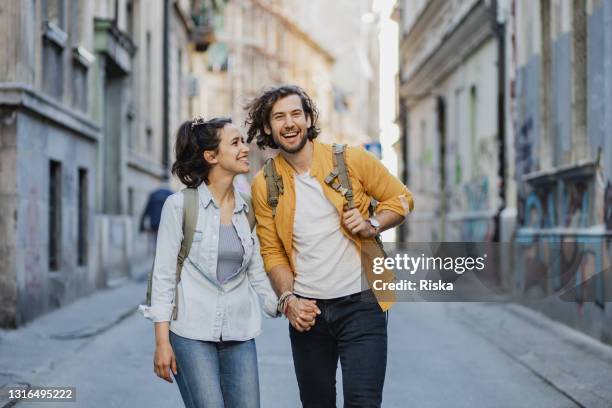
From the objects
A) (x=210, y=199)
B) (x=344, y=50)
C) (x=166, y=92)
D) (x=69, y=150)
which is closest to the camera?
(x=210, y=199)

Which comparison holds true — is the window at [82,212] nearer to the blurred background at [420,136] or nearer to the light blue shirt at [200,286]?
the blurred background at [420,136]

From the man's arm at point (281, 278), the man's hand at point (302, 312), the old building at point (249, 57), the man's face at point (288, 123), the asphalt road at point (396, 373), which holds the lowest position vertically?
the asphalt road at point (396, 373)

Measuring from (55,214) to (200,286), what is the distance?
10041mm

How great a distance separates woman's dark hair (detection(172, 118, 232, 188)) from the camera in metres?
4.20

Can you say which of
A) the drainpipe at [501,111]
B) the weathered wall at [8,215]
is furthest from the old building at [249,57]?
the weathered wall at [8,215]

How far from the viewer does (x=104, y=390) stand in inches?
299

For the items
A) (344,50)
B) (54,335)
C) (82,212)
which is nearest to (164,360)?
(54,335)

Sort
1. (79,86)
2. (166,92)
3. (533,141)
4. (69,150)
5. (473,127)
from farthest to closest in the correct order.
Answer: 1. (166,92)
2. (473,127)
3. (79,86)
4. (69,150)
5. (533,141)

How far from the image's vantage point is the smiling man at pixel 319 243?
13.6 ft

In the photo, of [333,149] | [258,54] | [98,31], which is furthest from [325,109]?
[333,149]

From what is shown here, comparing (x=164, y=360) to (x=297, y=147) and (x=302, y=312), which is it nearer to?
(x=302, y=312)

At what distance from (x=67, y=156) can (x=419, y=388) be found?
26.2 ft

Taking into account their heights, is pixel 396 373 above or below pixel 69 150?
below

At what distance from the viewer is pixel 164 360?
4031 mm
